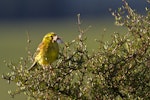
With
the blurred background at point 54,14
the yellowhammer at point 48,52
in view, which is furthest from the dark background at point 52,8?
the yellowhammer at point 48,52

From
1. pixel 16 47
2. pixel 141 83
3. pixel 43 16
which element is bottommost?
pixel 141 83

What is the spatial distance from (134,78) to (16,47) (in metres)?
26.8

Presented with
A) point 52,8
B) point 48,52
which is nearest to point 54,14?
point 52,8

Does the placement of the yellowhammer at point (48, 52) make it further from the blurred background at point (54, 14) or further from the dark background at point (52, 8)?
the dark background at point (52, 8)

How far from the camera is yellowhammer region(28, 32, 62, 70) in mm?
7105

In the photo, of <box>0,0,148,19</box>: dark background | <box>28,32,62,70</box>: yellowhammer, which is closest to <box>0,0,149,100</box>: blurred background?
<box>0,0,148,19</box>: dark background

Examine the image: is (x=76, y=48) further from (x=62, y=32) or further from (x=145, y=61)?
(x=62, y=32)

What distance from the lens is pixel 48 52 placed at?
7449 mm

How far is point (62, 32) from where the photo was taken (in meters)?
38.0

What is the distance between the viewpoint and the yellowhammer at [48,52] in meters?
7.11

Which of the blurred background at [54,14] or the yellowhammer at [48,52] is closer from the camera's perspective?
the yellowhammer at [48,52]

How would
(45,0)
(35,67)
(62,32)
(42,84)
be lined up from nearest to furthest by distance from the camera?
(42,84) → (35,67) → (62,32) → (45,0)

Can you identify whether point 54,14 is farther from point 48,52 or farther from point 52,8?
point 48,52

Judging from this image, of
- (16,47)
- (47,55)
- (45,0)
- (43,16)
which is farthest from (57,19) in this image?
(47,55)
